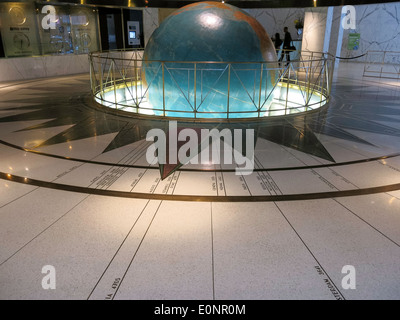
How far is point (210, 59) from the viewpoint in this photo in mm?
6273

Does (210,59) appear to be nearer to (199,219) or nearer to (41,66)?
(199,219)

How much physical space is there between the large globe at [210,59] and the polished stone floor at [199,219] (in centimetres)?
141

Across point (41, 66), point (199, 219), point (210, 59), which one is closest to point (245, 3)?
point (41, 66)

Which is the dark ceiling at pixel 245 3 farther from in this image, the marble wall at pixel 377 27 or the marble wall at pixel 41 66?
the marble wall at pixel 377 27

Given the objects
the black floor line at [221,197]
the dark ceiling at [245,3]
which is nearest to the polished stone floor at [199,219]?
the black floor line at [221,197]

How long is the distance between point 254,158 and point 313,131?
1.83 m

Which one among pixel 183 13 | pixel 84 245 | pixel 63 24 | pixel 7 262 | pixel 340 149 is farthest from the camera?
pixel 63 24

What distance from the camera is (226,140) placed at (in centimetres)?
512

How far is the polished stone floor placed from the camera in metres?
2.22

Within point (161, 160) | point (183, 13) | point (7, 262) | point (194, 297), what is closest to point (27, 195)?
point (7, 262)

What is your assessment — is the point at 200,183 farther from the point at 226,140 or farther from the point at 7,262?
the point at 7,262

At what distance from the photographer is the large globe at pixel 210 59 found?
6234mm

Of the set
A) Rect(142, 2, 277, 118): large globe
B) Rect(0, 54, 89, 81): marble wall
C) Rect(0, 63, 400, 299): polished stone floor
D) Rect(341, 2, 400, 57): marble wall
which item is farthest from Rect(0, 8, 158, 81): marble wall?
Rect(341, 2, 400, 57): marble wall

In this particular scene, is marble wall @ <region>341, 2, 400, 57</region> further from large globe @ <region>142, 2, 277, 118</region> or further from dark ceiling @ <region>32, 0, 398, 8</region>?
large globe @ <region>142, 2, 277, 118</region>
